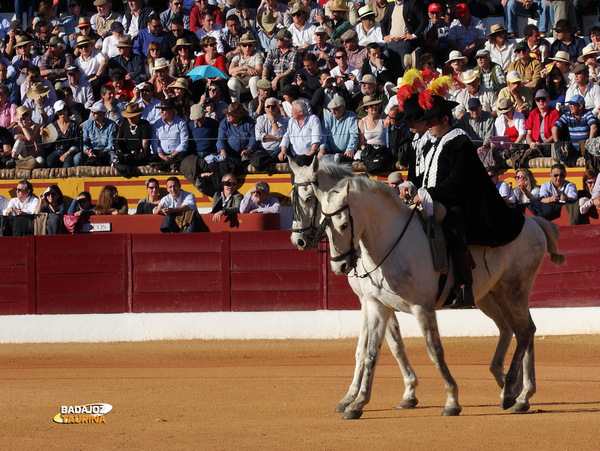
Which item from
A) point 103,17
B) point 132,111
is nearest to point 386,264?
point 132,111

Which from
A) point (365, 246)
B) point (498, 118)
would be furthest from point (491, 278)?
point (498, 118)

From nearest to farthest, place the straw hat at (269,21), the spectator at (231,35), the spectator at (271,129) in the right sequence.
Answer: the spectator at (271,129) → the straw hat at (269,21) → the spectator at (231,35)

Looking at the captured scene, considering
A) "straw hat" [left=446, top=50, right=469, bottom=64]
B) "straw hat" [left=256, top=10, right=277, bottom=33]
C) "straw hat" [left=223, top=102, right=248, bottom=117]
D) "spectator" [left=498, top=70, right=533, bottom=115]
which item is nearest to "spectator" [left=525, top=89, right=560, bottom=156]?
"spectator" [left=498, top=70, right=533, bottom=115]

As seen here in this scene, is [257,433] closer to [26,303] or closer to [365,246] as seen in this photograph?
[365,246]

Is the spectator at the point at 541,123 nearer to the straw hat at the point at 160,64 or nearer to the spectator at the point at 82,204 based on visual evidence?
the straw hat at the point at 160,64

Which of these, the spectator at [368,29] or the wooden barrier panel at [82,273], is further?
the spectator at [368,29]

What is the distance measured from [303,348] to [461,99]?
165 inches

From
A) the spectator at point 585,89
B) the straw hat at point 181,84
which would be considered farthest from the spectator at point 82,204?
the spectator at point 585,89

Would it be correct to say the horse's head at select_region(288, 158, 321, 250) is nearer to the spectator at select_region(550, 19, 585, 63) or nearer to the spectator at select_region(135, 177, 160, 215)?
the spectator at select_region(135, 177, 160, 215)

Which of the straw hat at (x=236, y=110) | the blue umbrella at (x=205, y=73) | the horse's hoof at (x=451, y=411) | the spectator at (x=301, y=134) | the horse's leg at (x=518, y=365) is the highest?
the blue umbrella at (x=205, y=73)

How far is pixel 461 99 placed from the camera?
14773 millimetres

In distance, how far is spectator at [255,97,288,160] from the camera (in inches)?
587

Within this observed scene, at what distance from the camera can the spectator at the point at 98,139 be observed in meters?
15.7

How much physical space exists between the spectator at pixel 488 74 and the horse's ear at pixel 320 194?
26.7 ft
